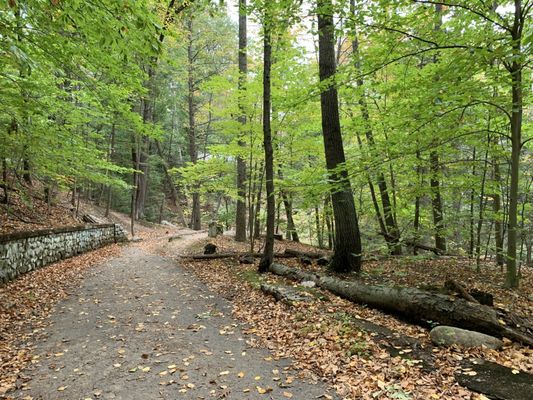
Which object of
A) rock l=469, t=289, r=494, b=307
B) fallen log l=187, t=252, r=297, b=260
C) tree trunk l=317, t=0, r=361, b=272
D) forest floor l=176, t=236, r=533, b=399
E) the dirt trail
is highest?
tree trunk l=317, t=0, r=361, b=272

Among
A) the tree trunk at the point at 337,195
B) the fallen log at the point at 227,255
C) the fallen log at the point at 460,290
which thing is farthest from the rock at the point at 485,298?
the fallen log at the point at 227,255

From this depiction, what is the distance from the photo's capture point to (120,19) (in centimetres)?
412

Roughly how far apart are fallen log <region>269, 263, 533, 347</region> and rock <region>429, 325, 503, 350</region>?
0.18 metres

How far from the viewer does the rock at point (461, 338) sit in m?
4.09

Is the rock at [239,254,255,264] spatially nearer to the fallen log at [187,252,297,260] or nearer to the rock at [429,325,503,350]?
the fallen log at [187,252,297,260]

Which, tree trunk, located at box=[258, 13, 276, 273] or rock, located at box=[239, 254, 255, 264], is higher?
tree trunk, located at box=[258, 13, 276, 273]

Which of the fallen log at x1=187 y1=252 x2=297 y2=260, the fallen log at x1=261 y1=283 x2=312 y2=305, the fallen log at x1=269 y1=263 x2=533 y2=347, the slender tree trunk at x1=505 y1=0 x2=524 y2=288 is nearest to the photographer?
the fallen log at x1=269 y1=263 x2=533 y2=347

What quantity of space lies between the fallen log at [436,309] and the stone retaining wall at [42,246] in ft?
23.6

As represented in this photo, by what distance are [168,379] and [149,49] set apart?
14.0 ft

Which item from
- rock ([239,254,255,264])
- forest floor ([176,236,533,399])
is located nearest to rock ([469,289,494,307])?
forest floor ([176,236,533,399])

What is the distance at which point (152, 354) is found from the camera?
449 cm

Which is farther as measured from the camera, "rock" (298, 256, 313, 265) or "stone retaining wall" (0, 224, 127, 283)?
"rock" (298, 256, 313, 265)

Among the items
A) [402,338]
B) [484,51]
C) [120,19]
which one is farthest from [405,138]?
[120,19]

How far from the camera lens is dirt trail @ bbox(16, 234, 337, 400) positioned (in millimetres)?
3615
